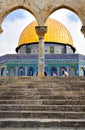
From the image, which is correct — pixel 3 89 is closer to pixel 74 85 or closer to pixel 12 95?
pixel 12 95

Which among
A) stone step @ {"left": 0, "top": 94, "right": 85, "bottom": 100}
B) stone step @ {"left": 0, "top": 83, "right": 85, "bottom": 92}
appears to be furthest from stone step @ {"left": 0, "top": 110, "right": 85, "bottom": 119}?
stone step @ {"left": 0, "top": 83, "right": 85, "bottom": 92}

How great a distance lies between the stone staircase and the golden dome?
33.9 meters

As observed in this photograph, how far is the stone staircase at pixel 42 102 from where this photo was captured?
24.0ft

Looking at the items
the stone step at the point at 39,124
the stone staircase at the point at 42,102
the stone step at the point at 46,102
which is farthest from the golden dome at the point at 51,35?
the stone step at the point at 39,124

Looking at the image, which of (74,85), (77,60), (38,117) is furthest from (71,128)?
(77,60)

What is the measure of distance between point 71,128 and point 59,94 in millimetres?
2922

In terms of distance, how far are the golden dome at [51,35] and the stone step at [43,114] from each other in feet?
123

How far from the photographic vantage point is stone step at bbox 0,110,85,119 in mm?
7902

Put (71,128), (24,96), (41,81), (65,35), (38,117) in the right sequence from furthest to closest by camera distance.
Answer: (65,35)
(41,81)
(24,96)
(38,117)
(71,128)

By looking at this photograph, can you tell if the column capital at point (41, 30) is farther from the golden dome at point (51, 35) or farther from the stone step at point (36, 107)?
the golden dome at point (51, 35)

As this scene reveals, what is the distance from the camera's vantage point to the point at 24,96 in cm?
968

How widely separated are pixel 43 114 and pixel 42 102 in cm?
108

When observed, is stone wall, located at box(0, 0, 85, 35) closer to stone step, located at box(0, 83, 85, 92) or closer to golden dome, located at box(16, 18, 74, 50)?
stone step, located at box(0, 83, 85, 92)

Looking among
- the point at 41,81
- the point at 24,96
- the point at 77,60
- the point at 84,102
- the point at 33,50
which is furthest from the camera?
the point at 33,50
